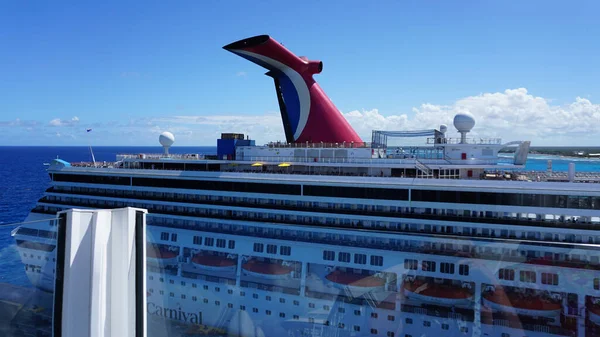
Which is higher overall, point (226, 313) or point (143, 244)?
point (143, 244)

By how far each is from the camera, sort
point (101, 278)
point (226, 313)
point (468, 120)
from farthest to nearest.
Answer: point (468, 120) → point (226, 313) → point (101, 278)

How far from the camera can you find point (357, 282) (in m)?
9.54

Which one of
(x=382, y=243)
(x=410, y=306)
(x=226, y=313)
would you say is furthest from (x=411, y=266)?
(x=226, y=313)

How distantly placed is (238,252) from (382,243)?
4060 millimetres

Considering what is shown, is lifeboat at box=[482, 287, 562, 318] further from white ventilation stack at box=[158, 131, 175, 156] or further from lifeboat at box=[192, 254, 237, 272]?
white ventilation stack at box=[158, 131, 175, 156]

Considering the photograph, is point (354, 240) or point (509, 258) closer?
point (509, 258)

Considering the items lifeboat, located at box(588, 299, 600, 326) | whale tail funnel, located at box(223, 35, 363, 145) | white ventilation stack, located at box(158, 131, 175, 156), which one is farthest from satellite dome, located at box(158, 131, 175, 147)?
lifeboat, located at box(588, 299, 600, 326)

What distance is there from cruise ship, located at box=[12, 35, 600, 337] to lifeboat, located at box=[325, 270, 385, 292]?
0.05 metres

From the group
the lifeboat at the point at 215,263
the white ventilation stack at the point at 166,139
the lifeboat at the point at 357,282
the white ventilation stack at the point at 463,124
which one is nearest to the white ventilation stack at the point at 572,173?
the white ventilation stack at the point at 463,124

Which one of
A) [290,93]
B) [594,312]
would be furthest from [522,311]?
[290,93]

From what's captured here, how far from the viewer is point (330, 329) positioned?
8609mm

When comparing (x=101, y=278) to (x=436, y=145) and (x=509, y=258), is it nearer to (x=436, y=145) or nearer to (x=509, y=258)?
(x=509, y=258)

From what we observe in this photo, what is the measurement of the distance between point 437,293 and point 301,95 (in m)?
11.2

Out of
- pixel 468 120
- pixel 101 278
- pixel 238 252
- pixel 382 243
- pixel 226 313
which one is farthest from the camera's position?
pixel 468 120
